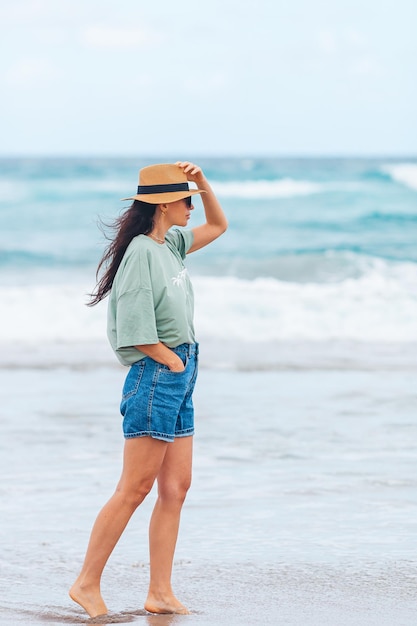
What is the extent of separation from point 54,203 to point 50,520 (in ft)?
101

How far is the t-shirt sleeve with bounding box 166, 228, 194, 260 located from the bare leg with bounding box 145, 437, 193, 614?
750 mm

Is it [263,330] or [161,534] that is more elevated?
[161,534]

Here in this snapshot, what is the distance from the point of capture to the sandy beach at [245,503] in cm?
420

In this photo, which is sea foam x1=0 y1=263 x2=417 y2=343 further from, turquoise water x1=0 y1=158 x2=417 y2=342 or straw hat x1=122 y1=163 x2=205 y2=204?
straw hat x1=122 y1=163 x2=205 y2=204

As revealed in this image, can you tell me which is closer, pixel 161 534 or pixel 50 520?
pixel 161 534

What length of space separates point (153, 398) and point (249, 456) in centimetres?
297

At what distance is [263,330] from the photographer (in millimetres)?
12742

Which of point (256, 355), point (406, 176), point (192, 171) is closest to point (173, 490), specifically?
point (192, 171)

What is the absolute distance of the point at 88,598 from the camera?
13.1 feet

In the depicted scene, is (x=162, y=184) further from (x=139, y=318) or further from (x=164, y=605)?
(x=164, y=605)

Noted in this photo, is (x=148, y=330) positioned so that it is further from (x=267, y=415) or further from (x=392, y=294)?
(x=392, y=294)

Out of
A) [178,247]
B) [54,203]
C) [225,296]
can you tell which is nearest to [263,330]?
[225,296]

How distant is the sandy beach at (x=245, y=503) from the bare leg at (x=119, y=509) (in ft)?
0.30

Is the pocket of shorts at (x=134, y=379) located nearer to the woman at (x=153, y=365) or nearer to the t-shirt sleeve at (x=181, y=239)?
the woman at (x=153, y=365)
